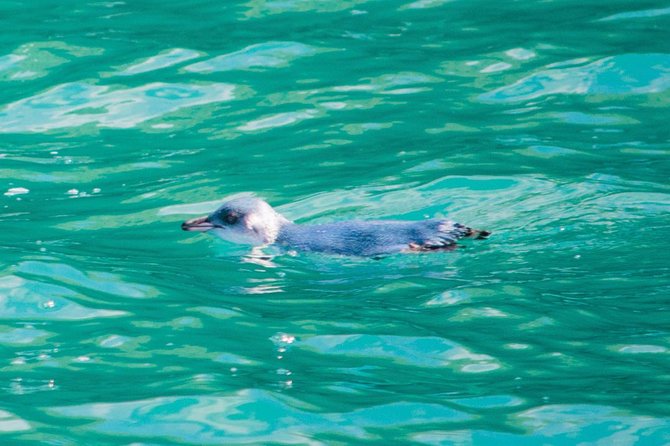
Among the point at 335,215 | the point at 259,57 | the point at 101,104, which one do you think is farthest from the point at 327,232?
the point at 259,57

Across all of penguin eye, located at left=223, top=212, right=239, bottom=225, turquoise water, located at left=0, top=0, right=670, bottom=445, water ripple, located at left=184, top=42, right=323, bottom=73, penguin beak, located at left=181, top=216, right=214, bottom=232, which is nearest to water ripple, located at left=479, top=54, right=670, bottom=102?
turquoise water, located at left=0, top=0, right=670, bottom=445

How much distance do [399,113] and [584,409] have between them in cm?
608

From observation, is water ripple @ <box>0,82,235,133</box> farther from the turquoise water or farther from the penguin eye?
the penguin eye

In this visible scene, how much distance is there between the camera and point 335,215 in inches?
397

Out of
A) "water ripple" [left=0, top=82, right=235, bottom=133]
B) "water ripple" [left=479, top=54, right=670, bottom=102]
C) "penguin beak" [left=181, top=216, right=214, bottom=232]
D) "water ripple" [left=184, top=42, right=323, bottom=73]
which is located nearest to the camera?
"penguin beak" [left=181, top=216, right=214, bottom=232]

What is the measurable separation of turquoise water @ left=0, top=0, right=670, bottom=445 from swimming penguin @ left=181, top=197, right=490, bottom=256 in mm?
136

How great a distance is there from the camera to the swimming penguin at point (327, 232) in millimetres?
8758

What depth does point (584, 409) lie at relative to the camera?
20.1ft

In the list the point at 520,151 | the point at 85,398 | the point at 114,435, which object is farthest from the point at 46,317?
the point at 520,151

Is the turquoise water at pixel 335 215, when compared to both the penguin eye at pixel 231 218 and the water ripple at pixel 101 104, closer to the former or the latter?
the water ripple at pixel 101 104

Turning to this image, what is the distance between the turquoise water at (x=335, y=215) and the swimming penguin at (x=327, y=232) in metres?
0.14

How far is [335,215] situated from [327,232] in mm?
956

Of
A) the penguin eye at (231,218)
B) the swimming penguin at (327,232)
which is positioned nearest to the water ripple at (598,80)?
the swimming penguin at (327,232)

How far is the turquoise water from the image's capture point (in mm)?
6262
